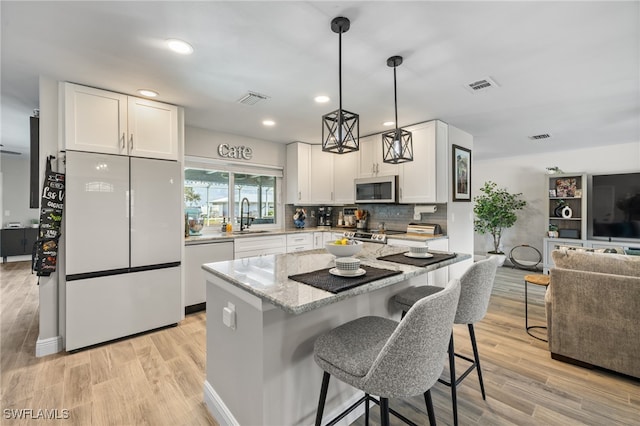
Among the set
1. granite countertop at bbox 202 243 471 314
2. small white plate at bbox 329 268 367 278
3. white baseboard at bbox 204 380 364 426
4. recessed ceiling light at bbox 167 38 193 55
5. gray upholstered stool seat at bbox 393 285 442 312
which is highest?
recessed ceiling light at bbox 167 38 193 55

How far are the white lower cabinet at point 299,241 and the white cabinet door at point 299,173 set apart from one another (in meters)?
0.61

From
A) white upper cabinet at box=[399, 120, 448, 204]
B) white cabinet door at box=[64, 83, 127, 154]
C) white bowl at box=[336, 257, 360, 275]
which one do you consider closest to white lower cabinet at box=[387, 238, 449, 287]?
white upper cabinet at box=[399, 120, 448, 204]

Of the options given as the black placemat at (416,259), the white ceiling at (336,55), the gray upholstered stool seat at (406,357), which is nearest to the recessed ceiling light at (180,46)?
the white ceiling at (336,55)

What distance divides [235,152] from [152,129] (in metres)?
1.50

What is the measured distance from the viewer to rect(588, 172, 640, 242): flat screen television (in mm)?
4773

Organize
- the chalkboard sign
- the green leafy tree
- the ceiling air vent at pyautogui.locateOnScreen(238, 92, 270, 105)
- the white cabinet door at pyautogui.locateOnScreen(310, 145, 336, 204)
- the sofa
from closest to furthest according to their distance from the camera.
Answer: the sofa
the chalkboard sign
the ceiling air vent at pyautogui.locateOnScreen(238, 92, 270, 105)
the white cabinet door at pyautogui.locateOnScreen(310, 145, 336, 204)
the green leafy tree

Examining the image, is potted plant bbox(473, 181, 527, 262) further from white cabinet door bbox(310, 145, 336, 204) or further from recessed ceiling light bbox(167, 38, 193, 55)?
recessed ceiling light bbox(167, 38, 193, 55)

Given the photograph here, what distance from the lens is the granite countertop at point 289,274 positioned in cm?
117

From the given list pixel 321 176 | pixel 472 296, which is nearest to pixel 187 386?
pixel 472 296

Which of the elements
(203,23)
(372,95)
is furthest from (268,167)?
(203,23)

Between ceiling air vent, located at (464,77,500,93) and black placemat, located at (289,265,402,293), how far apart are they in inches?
81.4

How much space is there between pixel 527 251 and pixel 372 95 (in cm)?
542

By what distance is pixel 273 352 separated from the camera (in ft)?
4.55

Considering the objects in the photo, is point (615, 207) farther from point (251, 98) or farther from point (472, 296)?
point (251, 98)
